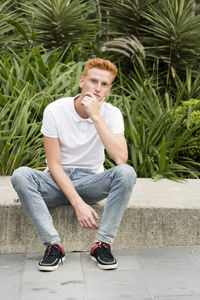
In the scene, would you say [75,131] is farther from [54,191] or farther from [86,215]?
[86,215]

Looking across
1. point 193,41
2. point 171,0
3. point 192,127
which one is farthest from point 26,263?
point 171,0

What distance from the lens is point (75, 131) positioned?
11.7 ft

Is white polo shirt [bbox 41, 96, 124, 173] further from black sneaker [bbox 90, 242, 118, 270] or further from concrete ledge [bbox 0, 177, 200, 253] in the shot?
black sneaker [bbox 90, 242, 118, 270]

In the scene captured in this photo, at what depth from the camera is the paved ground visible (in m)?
2.94

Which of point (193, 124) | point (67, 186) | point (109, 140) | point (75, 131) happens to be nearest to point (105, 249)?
point (67, 186)

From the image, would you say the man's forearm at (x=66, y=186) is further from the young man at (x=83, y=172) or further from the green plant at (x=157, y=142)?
the green plant at (x=157, y=142)

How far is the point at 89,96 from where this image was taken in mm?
3557

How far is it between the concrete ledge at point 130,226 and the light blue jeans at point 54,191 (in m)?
0.26

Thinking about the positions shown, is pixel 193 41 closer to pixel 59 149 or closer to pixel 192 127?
pixel 192 127

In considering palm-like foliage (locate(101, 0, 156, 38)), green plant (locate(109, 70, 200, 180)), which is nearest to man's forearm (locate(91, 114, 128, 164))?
green plant (locate(109, 70, 200, 180))

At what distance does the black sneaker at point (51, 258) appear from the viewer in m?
3.29

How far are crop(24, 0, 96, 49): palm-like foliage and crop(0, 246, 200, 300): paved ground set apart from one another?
154 inches

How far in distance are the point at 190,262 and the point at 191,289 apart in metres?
0.46

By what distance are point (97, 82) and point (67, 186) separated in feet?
2.44
